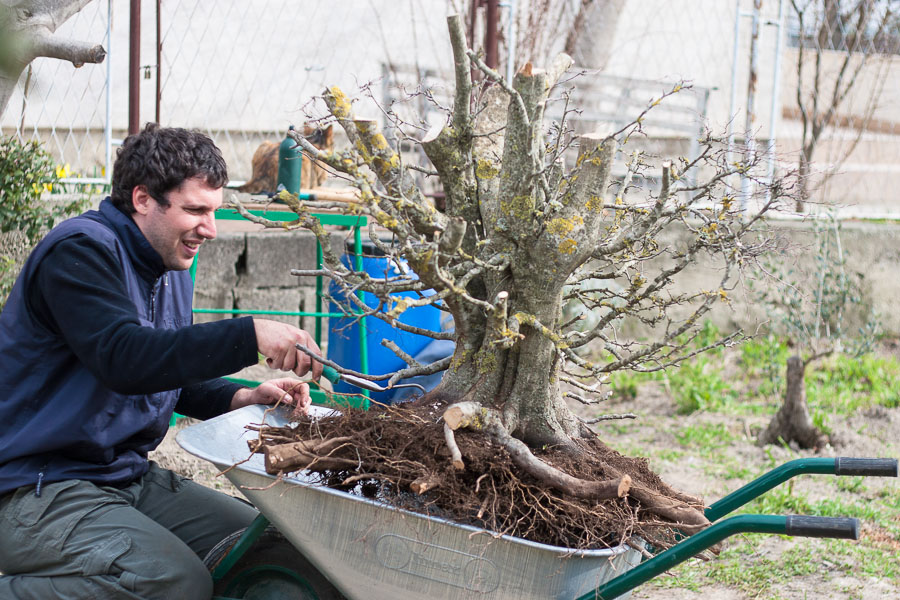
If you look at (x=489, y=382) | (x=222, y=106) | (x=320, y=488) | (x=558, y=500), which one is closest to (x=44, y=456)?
(x=320, y=488)

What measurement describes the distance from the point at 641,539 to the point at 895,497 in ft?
8.22

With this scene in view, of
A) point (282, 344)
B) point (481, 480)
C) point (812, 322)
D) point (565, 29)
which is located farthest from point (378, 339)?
point (565, 29)

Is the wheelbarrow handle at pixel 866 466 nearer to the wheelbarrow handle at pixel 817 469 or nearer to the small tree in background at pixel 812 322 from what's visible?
the wheelbarrow handle at pixel 817 469

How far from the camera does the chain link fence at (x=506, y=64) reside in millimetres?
4961

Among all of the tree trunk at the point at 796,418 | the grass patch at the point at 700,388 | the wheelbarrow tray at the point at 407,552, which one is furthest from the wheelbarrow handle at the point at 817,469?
the grass patch at the point at 700,388

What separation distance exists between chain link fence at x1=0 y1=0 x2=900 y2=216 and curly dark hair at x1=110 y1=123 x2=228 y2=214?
2.62 metres

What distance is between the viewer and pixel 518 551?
4.62ft

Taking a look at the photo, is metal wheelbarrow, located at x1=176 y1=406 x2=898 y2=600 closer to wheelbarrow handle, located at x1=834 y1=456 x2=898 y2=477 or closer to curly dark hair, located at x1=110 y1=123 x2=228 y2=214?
wheelbarrow handle, located at x1=834 y1=456 x2=898 y2=477

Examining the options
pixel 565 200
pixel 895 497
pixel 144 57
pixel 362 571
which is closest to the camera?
pixel 362 571

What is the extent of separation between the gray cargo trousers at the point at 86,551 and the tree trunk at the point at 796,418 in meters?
3.07

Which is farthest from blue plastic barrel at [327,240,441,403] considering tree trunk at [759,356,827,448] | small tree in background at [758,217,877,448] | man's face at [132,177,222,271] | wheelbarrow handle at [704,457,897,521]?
wheelbarrow handle at [704,457,897,521]

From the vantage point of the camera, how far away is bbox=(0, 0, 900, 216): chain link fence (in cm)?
496

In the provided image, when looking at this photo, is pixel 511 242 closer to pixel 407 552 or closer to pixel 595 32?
pixel 407 552

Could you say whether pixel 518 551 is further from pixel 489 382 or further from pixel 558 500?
pixel 489 382
